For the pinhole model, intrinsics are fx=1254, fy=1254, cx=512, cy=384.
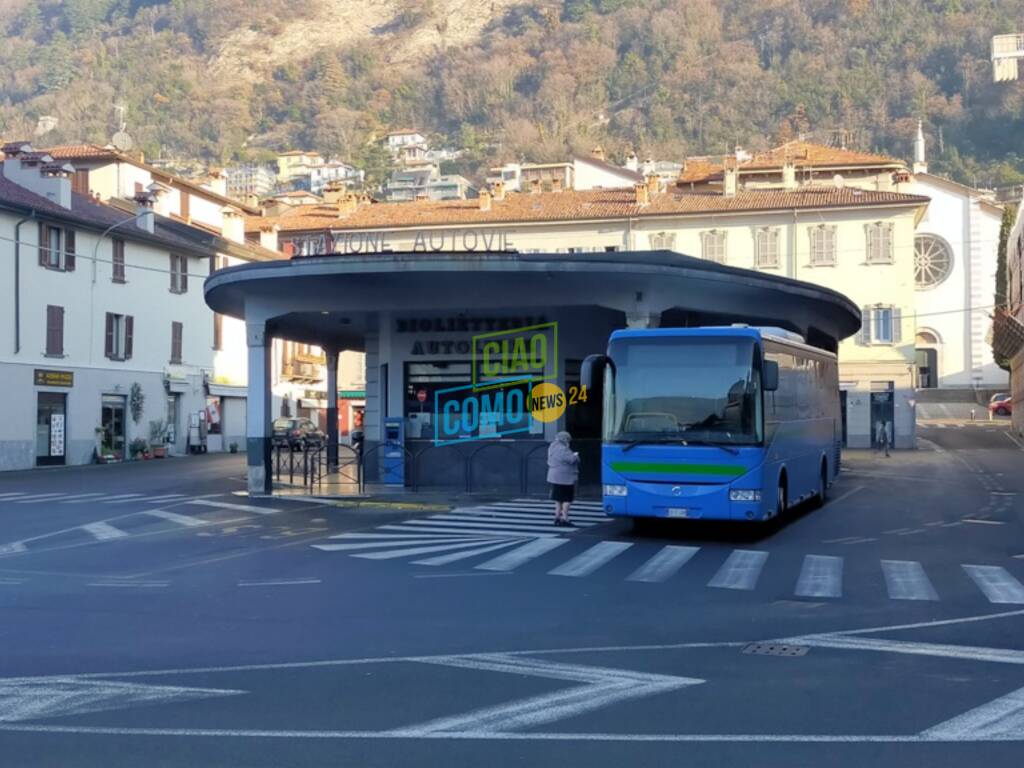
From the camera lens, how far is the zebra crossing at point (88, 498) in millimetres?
26509

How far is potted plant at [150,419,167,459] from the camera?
50719 mm

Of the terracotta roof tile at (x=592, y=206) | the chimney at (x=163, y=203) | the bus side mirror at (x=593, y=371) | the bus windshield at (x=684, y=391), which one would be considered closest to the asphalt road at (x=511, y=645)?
the bus windshield at (x=684, y=391)

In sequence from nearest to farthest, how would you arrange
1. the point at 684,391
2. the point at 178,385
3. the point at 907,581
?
the point at 907,581, the point at 684,391, the point at 178,385

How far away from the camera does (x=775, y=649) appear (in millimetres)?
10016

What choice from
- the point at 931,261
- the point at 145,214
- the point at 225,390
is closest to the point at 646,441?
the point at 145,214

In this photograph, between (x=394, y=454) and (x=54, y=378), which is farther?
(x=54, y=378)

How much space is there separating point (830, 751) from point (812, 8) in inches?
6677

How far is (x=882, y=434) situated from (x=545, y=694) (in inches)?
1684

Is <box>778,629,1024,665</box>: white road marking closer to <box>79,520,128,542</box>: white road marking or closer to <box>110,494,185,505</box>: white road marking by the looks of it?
<box>79,520,128,542</box>: white road marking

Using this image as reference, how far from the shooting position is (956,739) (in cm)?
711

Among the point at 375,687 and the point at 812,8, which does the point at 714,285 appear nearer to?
the point at 375,687

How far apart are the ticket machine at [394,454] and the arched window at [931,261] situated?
58.5 metres

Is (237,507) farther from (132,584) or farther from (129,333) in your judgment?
(129,333)

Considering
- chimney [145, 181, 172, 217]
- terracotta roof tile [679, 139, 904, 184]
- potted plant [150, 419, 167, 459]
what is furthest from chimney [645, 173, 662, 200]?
potted plant [150, 419, 167, 459]
